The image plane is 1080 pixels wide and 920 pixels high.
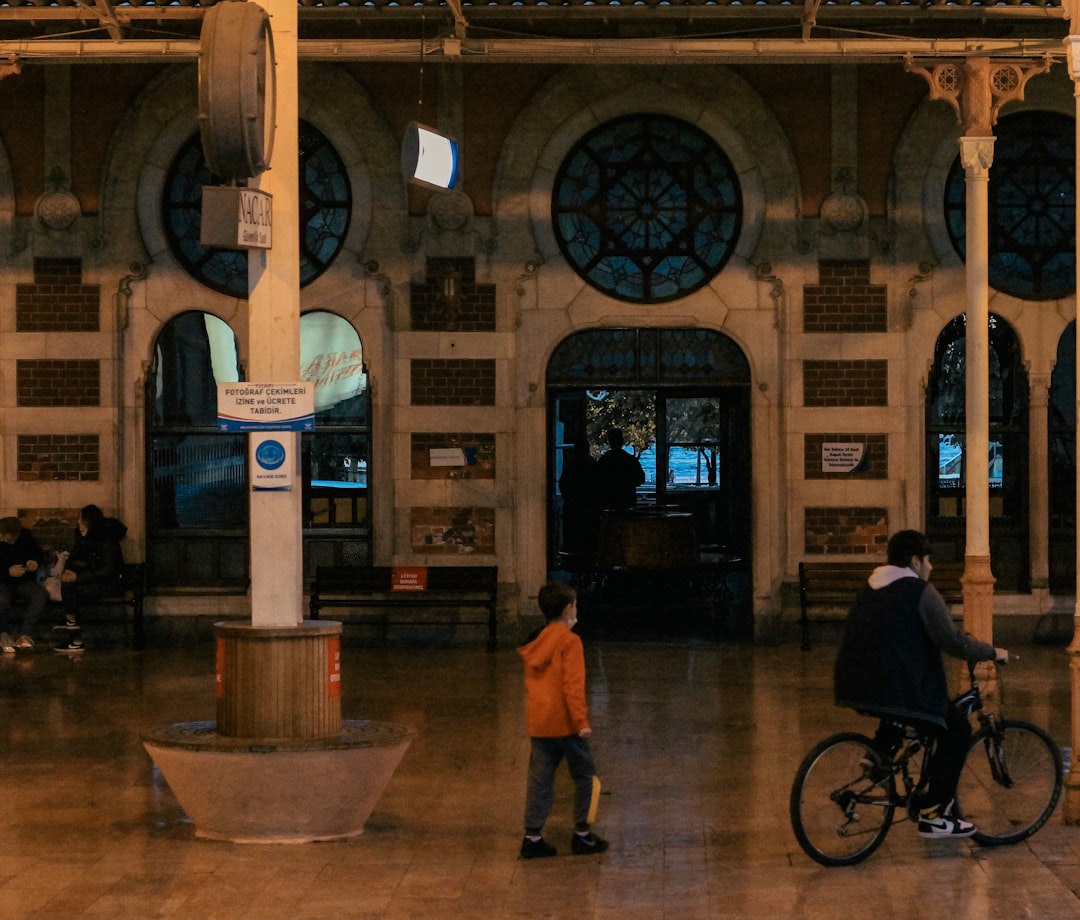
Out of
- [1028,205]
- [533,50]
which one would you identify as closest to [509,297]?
[533,50]

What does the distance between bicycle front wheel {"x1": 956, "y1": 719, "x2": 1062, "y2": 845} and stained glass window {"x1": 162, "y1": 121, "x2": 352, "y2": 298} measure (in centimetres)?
995

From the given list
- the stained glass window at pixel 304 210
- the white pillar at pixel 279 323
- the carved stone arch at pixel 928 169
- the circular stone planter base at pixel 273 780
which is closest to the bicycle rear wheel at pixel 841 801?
the circular stone planter base at pixel 273 780

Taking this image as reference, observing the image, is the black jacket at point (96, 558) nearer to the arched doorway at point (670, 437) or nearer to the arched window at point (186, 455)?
the arched window at point (186, 455)

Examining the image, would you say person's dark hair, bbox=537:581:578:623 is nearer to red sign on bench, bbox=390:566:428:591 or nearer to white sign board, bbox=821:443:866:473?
red sign on bench, bbox=390:566:428:591

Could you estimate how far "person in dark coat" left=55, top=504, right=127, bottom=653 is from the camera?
16.4m

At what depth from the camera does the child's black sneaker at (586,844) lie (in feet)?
28.7

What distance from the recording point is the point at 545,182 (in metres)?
17.1

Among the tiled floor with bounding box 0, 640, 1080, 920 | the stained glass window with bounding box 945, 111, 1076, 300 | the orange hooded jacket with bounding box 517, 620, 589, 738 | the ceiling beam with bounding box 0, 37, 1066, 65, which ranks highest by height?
the ceiling beam with bounding box 0, 37, 1066, 65

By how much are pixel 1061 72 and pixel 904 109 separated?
4.80 ft

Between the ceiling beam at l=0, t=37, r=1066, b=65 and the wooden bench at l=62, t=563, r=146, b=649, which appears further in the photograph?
the wooden bench at l=62, t=563, r=146, b=649

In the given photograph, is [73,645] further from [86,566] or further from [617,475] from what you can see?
[617,475]

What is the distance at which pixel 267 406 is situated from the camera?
901cm

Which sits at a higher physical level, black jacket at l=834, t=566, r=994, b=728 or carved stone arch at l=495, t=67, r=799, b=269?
carved stone arch at l=495, t=67, r=799, b=269

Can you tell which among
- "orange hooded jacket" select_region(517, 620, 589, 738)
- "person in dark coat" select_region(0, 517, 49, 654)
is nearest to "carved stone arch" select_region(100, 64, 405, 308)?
"person in dark coat" select_region(0, 517, 49, 654)
